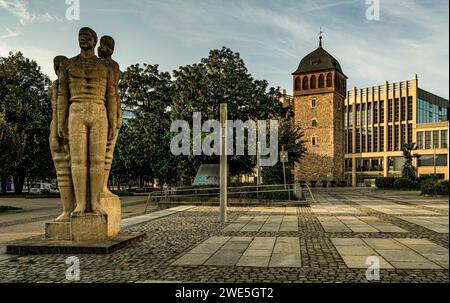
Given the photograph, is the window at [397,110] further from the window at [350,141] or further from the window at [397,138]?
the window at [350,141]

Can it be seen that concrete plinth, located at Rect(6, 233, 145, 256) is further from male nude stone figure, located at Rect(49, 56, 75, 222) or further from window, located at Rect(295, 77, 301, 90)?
window, located at Rect(295, 77, 301, 90)

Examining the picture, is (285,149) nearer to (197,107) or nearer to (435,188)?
(197,107)

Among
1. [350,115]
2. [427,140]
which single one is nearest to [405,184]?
[427,140]

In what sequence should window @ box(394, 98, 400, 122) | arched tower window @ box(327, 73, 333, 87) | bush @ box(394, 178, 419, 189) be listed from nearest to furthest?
bush @ box(394, 178, 419, 189)
arched tower window @ box(327, 73, 333, 87)
window @ box(394, 98, 400, 122)

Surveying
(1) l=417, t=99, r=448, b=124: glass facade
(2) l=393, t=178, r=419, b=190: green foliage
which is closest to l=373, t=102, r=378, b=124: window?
(1) l=417, t=99, r=448, b=124: glass facade

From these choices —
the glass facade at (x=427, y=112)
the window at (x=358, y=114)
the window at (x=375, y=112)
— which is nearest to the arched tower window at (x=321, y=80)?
the window at (x=375, y=112)

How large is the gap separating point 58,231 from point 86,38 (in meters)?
3.86

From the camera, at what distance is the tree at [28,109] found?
32375 mm

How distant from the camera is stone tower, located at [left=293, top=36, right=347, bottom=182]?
65062 millimetres

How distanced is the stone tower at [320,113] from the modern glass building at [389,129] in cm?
1276

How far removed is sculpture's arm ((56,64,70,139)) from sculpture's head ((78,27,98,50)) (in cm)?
57

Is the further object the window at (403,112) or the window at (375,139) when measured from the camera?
the window at (375,139)

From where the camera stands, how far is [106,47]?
8812 millimetres

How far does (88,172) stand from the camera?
8242 millimetres
